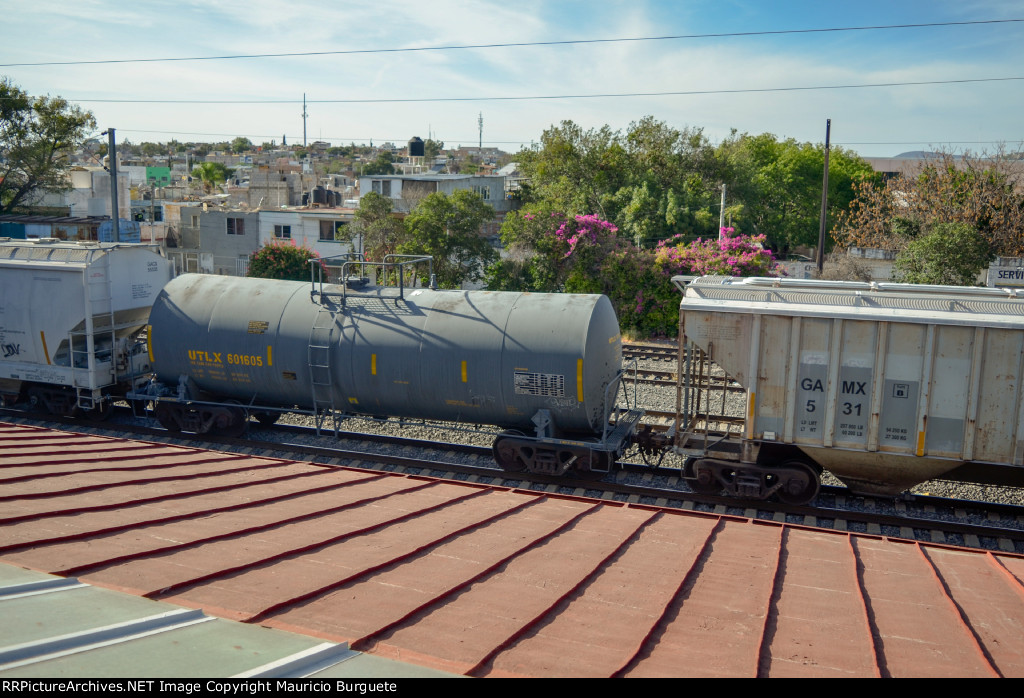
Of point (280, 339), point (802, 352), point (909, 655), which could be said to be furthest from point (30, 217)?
point (909, 655)

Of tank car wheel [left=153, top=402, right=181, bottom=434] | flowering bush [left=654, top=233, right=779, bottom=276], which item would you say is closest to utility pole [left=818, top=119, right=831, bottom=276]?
flowering bush [left=654, top=233, right=779, bottom=276]

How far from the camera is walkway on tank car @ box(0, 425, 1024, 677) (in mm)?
4832

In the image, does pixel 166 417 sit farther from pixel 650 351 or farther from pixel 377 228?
pixel 377 228

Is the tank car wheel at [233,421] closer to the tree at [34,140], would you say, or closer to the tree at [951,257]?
the tree at [951,257]

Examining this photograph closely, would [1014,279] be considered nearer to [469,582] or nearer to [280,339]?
[280,339]

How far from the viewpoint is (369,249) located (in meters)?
38.5

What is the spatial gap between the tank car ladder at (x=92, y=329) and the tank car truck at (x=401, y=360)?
1.61 meters

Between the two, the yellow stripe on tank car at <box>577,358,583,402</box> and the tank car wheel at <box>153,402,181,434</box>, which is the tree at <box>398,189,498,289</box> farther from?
the yellow stripe on tank car at <box>577,358,583,402</box>

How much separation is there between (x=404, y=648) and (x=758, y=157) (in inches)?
2490

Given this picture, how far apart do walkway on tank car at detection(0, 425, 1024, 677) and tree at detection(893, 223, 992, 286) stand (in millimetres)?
25788

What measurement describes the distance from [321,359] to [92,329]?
6022 mm

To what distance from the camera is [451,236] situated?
3394 centimetres

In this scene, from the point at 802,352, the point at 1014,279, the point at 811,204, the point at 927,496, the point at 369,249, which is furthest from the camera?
the point at 811,204

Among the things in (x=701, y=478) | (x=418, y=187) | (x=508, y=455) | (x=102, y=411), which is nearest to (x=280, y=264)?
(x=418, y=187)
